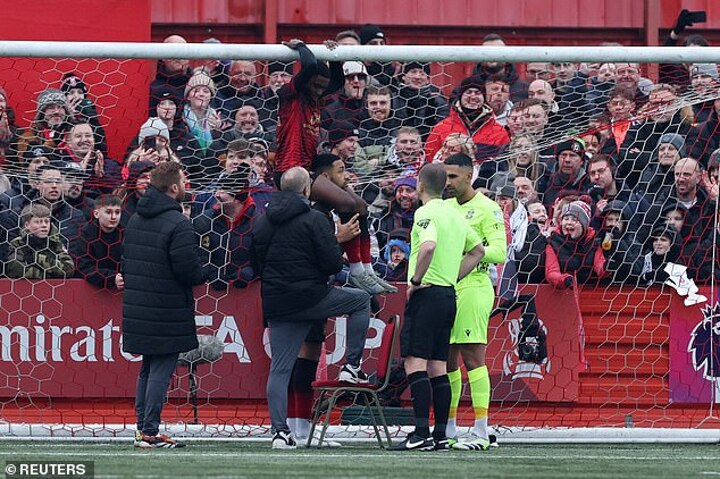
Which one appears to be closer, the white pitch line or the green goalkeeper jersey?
the white pitch line

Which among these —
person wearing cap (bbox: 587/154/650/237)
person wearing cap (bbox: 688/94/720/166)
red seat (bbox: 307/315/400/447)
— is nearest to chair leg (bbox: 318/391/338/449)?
red seat (bbox: 307/315/400/447)

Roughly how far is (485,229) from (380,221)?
1429mm

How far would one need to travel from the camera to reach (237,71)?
1138 cm

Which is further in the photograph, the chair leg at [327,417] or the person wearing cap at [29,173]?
the person wearing cap at [29,173]

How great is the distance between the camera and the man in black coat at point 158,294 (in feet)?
29.9

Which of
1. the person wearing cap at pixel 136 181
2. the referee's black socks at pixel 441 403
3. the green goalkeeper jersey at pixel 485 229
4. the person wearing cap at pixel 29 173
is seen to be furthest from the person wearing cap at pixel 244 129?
the referee's black socks at pixel 441 403

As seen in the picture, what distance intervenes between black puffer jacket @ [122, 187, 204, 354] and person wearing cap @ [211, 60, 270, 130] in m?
1.76

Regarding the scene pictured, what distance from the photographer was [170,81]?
1112cm

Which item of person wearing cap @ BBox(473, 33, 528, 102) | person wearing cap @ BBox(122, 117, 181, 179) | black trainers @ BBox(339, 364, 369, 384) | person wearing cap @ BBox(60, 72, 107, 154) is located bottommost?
black trainers @ BBox(339, 364, 369, 384)

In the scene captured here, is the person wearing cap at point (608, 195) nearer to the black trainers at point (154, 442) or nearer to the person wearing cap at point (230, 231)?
the person wearing cap at point (230, 231)

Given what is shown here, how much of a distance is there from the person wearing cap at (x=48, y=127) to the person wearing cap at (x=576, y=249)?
360cm

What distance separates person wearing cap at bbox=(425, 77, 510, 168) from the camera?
10984 millimetres

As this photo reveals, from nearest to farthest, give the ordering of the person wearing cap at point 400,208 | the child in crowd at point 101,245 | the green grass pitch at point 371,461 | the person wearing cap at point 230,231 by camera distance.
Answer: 1. the green grass pitch at point 371,461
2. the child in crowd at point 101,245
3. the person wearing cap at point 230,231
4. the person wearing cap at point 400,208

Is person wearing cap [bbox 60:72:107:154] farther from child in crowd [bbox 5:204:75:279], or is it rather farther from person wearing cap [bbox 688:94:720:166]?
person wearing cap [bbox 688:94:720:166]
